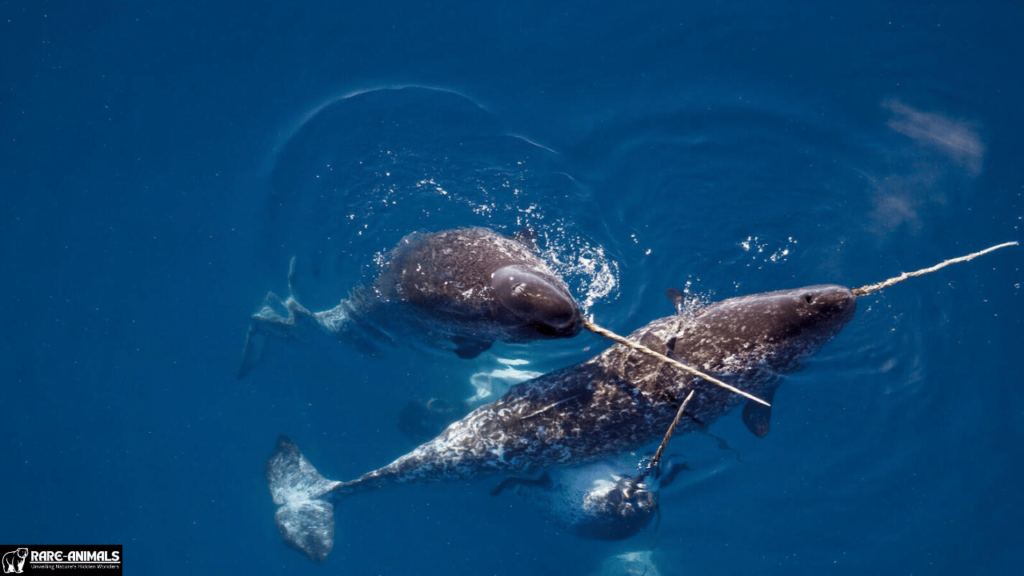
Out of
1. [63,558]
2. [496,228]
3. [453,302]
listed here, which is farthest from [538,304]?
[63,558]

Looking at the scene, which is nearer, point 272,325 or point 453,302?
point 453,302

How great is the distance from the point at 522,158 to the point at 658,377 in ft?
12.8

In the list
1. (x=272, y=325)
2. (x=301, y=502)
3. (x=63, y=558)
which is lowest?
(x=301, y=502)

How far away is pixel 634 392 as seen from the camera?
668 centimetres

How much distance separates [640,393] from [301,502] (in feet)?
20.0

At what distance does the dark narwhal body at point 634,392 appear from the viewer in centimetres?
617

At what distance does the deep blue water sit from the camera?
26.8 ft

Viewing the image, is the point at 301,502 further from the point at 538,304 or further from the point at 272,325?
the point at 538,304

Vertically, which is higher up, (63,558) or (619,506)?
(63,558)

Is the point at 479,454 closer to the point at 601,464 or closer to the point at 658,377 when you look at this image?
the point at 601,464

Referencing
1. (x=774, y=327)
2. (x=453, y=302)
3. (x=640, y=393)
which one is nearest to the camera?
(x=774, y=327)

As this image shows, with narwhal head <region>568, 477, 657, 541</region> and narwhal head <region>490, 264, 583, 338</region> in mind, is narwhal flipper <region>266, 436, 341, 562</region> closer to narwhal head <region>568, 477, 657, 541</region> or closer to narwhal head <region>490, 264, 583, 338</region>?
narwhal head <region>568, 477, 657, 541</region>

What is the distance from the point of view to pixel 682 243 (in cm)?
810

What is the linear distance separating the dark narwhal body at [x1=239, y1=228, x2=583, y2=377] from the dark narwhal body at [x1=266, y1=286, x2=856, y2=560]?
41.1 inches
